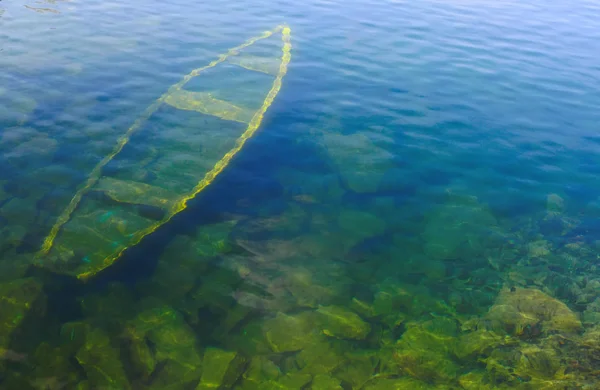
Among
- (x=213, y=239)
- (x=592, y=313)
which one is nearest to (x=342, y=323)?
(x=213, y=239)

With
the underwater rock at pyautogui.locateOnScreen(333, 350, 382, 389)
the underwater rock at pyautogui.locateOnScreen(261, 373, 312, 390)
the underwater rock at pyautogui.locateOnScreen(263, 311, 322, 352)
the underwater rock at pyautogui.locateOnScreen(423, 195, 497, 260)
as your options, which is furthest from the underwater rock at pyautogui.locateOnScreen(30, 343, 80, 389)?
the underwater rock at pyautogui.locateOnScreen(423, 195, 497, 260)

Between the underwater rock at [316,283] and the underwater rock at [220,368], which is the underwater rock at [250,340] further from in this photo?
the underwater rock at [316,283]

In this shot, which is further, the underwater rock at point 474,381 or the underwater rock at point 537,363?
the underwater rock at point 537,363

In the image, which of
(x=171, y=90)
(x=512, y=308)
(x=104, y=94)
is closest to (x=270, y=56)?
(x=171, y=90)

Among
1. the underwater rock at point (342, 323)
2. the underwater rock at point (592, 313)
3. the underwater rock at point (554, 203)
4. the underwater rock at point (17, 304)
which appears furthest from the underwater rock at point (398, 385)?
the underwater rock at point (554, 203)

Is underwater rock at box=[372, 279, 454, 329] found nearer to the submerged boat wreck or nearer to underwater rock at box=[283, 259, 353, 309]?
underwater rock at box=[283, 259, 353, 309]

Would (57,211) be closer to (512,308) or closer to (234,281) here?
(234,281)

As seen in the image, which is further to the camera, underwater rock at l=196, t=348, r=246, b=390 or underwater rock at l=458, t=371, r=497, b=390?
underwater rock at l=458, t=371, r=497, b=390
